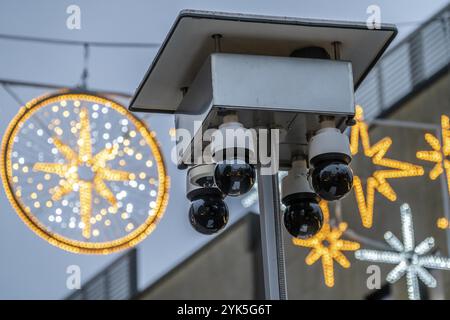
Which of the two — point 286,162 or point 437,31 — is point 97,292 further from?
point 286,162

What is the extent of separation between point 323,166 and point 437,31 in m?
5.85

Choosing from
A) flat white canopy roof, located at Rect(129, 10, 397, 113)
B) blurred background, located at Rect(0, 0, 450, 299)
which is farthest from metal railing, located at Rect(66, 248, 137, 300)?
flat white canopy roof, located at Rect(129, 10, 397, 113)

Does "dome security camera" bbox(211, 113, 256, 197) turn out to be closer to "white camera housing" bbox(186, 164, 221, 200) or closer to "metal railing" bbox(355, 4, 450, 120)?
"white camera housing" bbox(186, 164, 221, 200)

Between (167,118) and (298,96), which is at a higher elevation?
(167,118)

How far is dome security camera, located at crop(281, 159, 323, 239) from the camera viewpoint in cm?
381

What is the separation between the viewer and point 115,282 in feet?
29.2

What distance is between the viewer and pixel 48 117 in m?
6.38

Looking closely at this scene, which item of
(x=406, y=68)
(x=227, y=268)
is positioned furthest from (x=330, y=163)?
(x=227, y=268)

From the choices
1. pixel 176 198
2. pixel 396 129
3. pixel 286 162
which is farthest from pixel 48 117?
pixel 396 129

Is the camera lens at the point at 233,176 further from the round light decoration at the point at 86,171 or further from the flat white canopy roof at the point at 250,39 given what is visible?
the round light decoration at the point at 86,171

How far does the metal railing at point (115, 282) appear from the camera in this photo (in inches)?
339

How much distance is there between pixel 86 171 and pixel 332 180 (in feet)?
10.6

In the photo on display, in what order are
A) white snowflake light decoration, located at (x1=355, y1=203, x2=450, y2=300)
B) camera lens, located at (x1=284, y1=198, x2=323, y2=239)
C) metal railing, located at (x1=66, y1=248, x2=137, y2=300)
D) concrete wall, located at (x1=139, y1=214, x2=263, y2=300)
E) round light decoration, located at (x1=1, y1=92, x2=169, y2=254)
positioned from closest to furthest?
camera lens, located at (x1=284, y1=198, x2=323, y2=239), round light decoration, located at (x1=1, y1=92, x2=169, y2=254), white snowflake light decoration, located at (x1=355, y1=203, x2=450, y2=300), metal railing, located at (x1=66, y1=248, x2=137, y2=300), concrete wall, located at (x1=139, y1=214, x2=263, y2=300)
